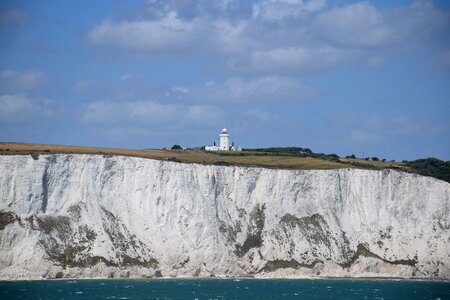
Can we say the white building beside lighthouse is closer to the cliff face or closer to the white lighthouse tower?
the white lighthouse tower

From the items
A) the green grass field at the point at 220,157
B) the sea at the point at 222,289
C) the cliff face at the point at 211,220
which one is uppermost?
the green grass field at the point at 220,157

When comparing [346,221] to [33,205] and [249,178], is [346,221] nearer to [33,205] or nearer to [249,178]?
[249,178]

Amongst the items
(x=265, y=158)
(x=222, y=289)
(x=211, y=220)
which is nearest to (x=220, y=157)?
(x=265, y=158)

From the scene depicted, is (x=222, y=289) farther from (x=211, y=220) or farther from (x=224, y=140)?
(x=224, y=140)

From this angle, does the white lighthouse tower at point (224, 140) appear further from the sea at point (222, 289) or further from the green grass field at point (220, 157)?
the sea at point (222, 289)

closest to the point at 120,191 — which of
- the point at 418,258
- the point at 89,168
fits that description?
the point at 89,168

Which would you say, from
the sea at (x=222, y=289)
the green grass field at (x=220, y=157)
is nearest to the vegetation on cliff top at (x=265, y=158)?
the green grass field at (x=220, y=157)

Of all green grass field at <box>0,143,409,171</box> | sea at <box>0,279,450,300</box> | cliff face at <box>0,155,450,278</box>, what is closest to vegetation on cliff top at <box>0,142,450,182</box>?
green grass field at <box>0,143,409,171</box>
